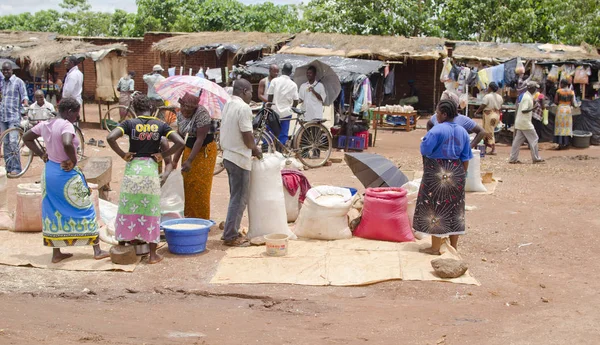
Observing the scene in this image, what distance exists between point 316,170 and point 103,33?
99.0 feet

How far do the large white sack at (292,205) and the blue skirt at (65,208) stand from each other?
239 centimetres

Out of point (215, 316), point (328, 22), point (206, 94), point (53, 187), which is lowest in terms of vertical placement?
point (215, 316)

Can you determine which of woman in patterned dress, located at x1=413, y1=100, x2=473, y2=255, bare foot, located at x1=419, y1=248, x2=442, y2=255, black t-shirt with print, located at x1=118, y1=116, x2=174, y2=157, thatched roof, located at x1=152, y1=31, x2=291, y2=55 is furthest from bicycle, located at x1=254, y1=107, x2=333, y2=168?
thatched roof, located at x1=152, y1=31, x2=291, y2=55

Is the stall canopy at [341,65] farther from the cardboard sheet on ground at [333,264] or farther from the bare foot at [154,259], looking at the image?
the bare foot at [154,259]

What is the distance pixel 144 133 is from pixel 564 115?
40.5 feet

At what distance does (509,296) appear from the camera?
602 centimetres

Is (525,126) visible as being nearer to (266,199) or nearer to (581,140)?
(581,140)

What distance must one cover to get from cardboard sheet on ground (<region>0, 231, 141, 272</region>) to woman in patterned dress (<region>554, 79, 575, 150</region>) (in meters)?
12.2

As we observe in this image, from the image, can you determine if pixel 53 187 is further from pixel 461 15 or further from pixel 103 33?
pixel 103 33

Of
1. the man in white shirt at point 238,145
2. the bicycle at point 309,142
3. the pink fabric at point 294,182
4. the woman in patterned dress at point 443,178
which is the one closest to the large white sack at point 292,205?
the pink fabric at point 294,182

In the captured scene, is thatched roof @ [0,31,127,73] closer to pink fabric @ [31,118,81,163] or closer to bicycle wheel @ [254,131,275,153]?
bicycle wheel @ [254,131,275,153]

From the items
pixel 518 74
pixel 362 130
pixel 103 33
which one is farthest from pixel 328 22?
pixel 103 33

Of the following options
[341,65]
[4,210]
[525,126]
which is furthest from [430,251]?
[341,65]

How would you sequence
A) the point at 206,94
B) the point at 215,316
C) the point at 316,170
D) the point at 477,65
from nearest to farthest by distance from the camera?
the point at 215,316 < the point at 206,94 < the point at 316,170 < the point at 477,65
